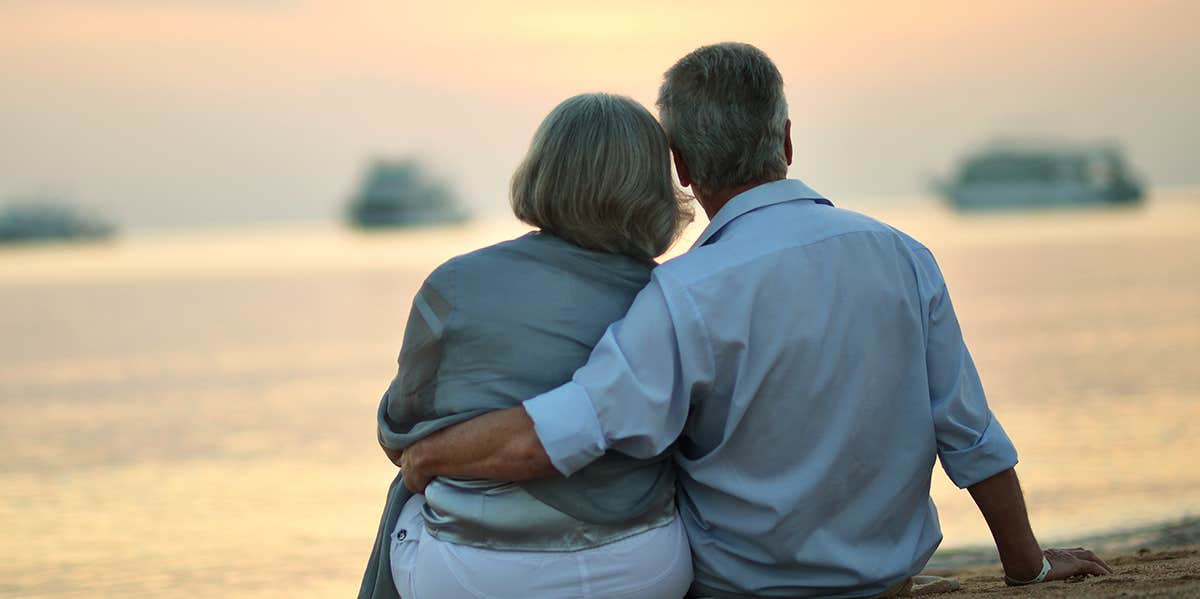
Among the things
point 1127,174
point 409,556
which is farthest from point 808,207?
point 1127,174

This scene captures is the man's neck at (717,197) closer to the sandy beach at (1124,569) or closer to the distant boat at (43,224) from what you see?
the sandy beach at (1124,569)

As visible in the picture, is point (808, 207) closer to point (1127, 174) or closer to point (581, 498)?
point (581, 498)

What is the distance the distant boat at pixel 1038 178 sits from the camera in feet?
225

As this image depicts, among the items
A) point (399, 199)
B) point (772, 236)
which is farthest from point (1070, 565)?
point (399, 199)

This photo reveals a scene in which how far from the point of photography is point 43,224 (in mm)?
73438

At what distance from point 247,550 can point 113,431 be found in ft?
16.5

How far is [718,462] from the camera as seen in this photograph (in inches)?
87.1

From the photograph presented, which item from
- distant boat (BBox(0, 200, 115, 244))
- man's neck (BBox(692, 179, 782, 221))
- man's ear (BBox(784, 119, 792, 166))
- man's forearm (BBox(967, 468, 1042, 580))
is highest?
man's ear (BBox(784, 119, 792, 166))

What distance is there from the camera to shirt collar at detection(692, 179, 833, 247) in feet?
7.35

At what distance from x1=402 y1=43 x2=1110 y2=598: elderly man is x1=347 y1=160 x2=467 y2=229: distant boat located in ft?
227

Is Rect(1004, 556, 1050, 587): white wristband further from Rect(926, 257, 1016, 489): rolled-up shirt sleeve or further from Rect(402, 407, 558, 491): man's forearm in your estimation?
Rect(402, 407, 558, 491): man's forearm

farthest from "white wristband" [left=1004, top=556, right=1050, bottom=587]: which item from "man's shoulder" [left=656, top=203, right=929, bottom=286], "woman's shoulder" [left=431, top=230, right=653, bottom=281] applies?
"woman's shoulder" [left=431, top=230, right=653, bottom=281]

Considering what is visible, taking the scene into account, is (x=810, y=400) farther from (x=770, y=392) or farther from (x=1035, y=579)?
(x=1035, y=579)

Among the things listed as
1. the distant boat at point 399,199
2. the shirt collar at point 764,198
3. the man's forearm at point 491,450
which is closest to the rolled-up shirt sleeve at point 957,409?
the shirt collar at point 764,198
